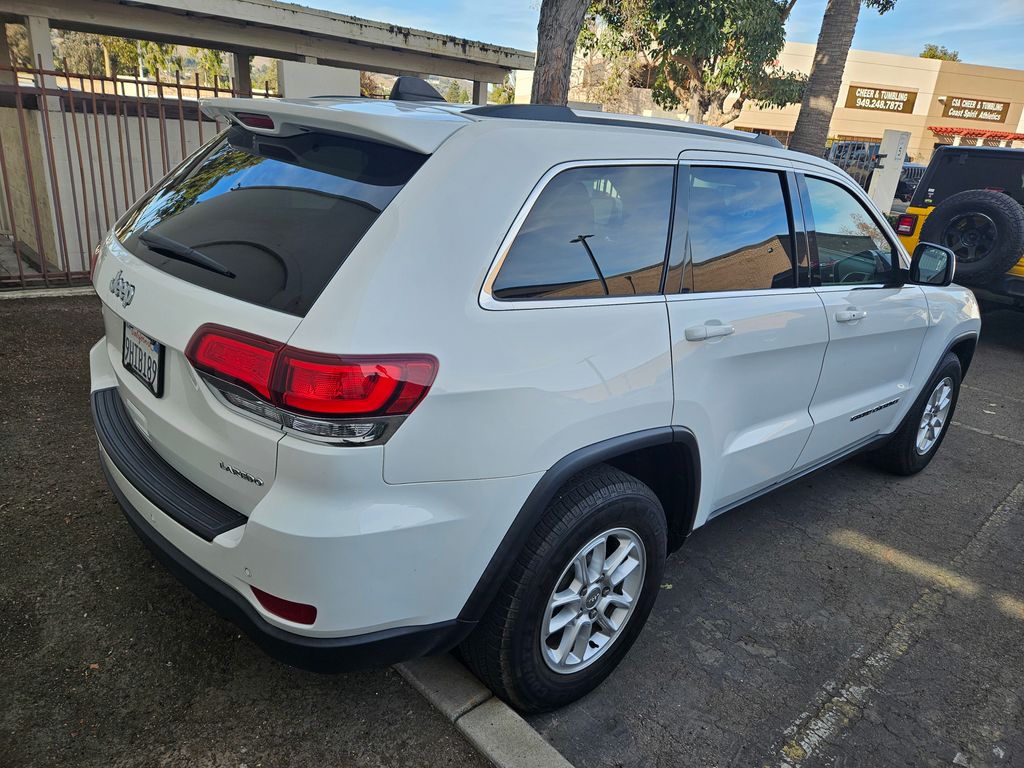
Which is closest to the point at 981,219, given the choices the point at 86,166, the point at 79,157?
the point at 79,157

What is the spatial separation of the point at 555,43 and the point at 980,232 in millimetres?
4415

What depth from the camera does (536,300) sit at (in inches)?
79.5

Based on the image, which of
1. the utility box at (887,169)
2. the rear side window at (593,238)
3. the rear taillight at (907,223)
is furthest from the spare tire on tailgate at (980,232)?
the utility box at (887,169)

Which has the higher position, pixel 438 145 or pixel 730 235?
pixel 438 145

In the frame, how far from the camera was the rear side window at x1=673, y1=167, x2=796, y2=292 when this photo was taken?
2.58m

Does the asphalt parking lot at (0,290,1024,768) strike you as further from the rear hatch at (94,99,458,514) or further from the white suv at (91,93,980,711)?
the rear hatch at (94,99,458,514)

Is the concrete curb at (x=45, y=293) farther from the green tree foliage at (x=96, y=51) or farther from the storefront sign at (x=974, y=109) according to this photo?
the storefront sign at (x=974, y=109)

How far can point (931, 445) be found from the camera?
461cm

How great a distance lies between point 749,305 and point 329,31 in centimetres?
935

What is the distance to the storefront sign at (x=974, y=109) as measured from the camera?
142ft

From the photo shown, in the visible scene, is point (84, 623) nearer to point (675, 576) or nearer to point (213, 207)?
point (213, 207)

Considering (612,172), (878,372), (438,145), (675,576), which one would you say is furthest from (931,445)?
(438,145)

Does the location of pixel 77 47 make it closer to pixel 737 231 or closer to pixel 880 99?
pixel 880 99

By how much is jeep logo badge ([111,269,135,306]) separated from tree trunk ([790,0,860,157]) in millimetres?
11782
